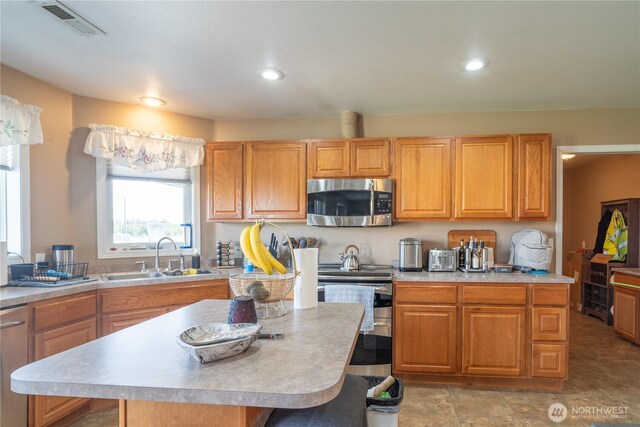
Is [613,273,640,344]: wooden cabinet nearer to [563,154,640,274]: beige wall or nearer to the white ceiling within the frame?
[563,154,640,274]: beige wall

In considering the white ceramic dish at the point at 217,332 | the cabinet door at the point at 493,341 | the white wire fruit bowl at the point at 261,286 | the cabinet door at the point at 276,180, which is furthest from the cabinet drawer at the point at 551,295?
the white ceramic dish at the point at 217,332

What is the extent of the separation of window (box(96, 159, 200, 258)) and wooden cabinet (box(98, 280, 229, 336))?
2.21ft

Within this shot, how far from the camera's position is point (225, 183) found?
11.4 ft

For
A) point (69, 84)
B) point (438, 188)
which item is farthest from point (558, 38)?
point (69, 84)

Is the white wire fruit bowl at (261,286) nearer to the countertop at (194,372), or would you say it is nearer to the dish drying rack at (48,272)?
the countertop at (194,372)

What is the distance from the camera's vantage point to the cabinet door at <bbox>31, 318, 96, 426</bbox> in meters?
2.11

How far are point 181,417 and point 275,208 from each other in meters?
2.52

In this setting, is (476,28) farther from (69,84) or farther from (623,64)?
(69,84)

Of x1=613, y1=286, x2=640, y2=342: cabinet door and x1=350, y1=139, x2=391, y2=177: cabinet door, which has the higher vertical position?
x1=350, y1=139, x2=391, y2=177: cabinet door

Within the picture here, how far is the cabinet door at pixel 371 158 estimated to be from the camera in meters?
3.28

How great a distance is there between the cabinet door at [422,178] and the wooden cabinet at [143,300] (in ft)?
6.08

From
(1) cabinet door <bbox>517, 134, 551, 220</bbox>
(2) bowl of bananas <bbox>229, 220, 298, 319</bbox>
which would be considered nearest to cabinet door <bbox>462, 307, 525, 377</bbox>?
(1) cabinet door <bbox>517, 134, 551, 220</bbox>

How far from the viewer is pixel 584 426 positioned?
2324 mm

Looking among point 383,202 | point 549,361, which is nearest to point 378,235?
point 383,202
